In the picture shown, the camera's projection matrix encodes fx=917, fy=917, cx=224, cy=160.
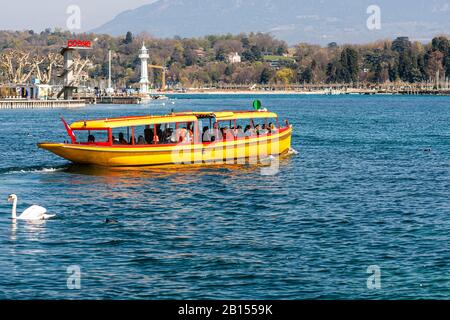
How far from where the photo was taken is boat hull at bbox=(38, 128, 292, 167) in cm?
4869

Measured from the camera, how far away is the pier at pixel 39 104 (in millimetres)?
152250

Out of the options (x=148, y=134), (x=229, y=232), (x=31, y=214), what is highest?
(x=148, y=134)

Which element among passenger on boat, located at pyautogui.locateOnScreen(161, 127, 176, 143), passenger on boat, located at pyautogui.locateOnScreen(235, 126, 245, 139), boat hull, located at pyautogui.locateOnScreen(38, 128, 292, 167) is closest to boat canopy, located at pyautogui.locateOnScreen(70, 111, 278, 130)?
passenger on boat, located at pyautogui.locateOnScreen(161, 127, 176, 143)

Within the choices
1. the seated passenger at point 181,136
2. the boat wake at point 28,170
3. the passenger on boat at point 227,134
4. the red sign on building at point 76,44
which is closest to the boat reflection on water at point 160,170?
the boat wake at point 28,170

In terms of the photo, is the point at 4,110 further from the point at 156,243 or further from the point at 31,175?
the point at 156,243

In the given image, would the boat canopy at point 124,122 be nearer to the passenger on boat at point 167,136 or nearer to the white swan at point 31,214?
the passenger on boat at point 167,136

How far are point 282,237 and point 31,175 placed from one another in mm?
21619

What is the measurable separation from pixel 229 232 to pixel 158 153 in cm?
1939

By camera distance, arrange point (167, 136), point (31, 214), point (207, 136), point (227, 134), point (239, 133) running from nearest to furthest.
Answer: point (31, 214) < point (167, 136) < point (207, 136) < point (227, 134) < point (239, 133)

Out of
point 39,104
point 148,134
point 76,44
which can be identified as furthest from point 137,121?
point 76,44

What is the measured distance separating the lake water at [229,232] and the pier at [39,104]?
9968cm

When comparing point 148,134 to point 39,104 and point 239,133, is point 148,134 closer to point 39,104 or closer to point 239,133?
point 239,133

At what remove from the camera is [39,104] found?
158 meters

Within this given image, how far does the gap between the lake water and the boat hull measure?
807 mm
